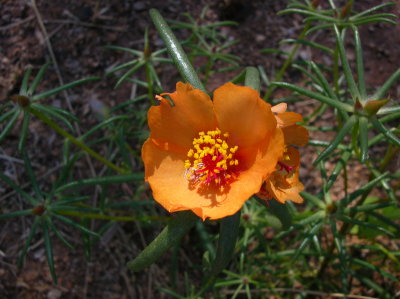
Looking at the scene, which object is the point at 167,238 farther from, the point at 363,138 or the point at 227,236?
the point at 363,138

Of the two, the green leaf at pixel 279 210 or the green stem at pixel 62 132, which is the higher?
the green stem at pixel 62 132

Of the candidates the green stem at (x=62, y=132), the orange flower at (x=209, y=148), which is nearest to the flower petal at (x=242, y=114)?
the orange flower at (x=209, y=148)

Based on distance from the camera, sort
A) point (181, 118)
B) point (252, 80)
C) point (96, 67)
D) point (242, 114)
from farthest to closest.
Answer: point (96, 67)
point (252, 80)
point (181, 118)
point (242, 114)

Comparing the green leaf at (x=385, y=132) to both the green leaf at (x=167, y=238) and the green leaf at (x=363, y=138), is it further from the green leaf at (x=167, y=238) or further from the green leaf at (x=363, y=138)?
the green leaf at (x=167, y=238)

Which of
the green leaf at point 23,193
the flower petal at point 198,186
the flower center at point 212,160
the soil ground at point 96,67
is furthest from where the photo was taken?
the soil ground at point 96,67

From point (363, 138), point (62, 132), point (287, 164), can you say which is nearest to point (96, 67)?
point (62, 132)

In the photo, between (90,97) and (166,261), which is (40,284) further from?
(90,97)

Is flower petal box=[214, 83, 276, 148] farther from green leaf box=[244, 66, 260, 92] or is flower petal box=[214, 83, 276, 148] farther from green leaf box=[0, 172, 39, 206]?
green leaf box=[0, 172, 39, 206]
